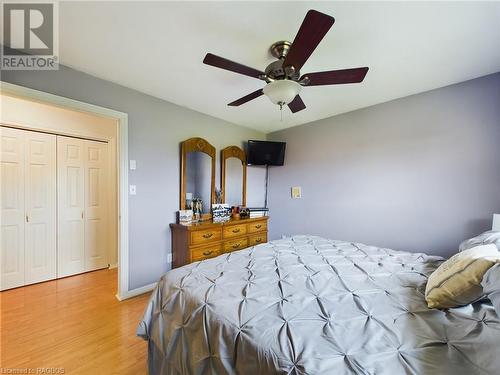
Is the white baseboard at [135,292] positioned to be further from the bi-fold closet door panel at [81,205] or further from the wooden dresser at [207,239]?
the bi-fold closet door panel at [81,205]

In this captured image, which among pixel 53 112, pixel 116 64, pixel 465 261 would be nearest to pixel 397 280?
pixel 465 261

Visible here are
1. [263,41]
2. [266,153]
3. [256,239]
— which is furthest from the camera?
[266,153]

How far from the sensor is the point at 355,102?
2.72 m

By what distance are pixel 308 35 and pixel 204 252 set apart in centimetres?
242

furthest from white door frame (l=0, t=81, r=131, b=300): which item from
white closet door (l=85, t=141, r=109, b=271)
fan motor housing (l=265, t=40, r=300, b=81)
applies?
fan motor housing (l=265, t=40, r=300, b=81)

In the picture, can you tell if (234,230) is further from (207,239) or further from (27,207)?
(27,207)

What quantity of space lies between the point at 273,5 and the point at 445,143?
2328 millimetres

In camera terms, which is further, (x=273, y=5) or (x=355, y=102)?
(x=355, y=102)

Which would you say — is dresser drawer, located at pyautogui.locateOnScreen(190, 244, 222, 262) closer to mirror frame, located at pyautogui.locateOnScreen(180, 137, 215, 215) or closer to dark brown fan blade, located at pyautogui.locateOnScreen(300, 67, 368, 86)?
mirror frame, located at pyautogui.locateOnScreen(180, 137, 215, 215)

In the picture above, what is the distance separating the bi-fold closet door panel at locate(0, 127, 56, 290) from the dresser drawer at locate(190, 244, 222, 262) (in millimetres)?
2067

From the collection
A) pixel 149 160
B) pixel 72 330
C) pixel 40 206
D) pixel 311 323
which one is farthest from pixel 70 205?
pixel 311 323

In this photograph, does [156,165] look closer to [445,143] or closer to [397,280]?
[397,280]

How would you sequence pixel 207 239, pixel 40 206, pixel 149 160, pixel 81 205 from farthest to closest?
pixel 81 205, pixel 40 206, pixel 207 239, pixel 149 160

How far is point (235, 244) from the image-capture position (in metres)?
3.06
